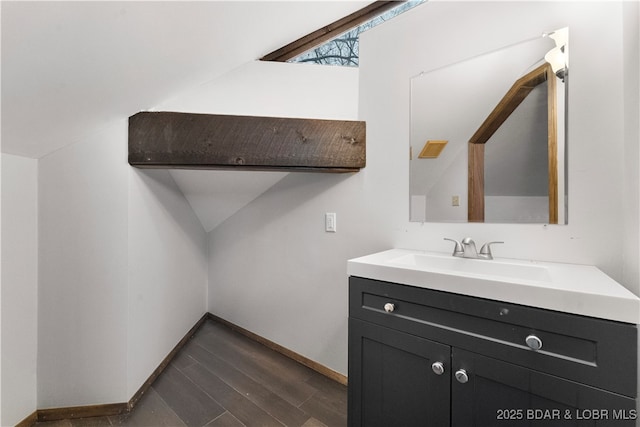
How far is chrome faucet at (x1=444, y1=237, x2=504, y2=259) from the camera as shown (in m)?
1.18

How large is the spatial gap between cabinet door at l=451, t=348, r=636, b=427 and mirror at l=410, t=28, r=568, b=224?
0.64 m

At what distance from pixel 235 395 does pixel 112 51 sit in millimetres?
1719

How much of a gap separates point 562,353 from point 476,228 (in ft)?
2.08

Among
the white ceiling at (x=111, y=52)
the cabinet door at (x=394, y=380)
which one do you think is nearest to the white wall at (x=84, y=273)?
the white ceiling at (x=111, y=52)

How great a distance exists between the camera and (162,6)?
814mm

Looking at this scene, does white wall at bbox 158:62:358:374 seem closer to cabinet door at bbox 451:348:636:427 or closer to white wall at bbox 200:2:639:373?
white wall at bbox 200:2:639:373

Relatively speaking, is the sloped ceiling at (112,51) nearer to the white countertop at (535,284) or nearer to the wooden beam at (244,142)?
the wooden beam at (244,142)

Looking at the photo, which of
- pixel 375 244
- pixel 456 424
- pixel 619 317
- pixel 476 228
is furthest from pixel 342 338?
pixel 619 317

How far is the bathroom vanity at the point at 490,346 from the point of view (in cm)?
68

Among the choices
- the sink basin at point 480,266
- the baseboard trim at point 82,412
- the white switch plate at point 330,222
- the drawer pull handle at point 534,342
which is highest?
the white switch plate at point 330,222

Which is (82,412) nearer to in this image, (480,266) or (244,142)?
(244,142)

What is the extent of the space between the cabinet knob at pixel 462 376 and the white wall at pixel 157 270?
157 centimetres

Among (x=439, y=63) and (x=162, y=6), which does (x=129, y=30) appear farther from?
(x=439, y=63)

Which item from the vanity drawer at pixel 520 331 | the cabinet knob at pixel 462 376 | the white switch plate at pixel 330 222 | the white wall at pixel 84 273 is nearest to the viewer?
the vanity drawer at pixel 520 331
